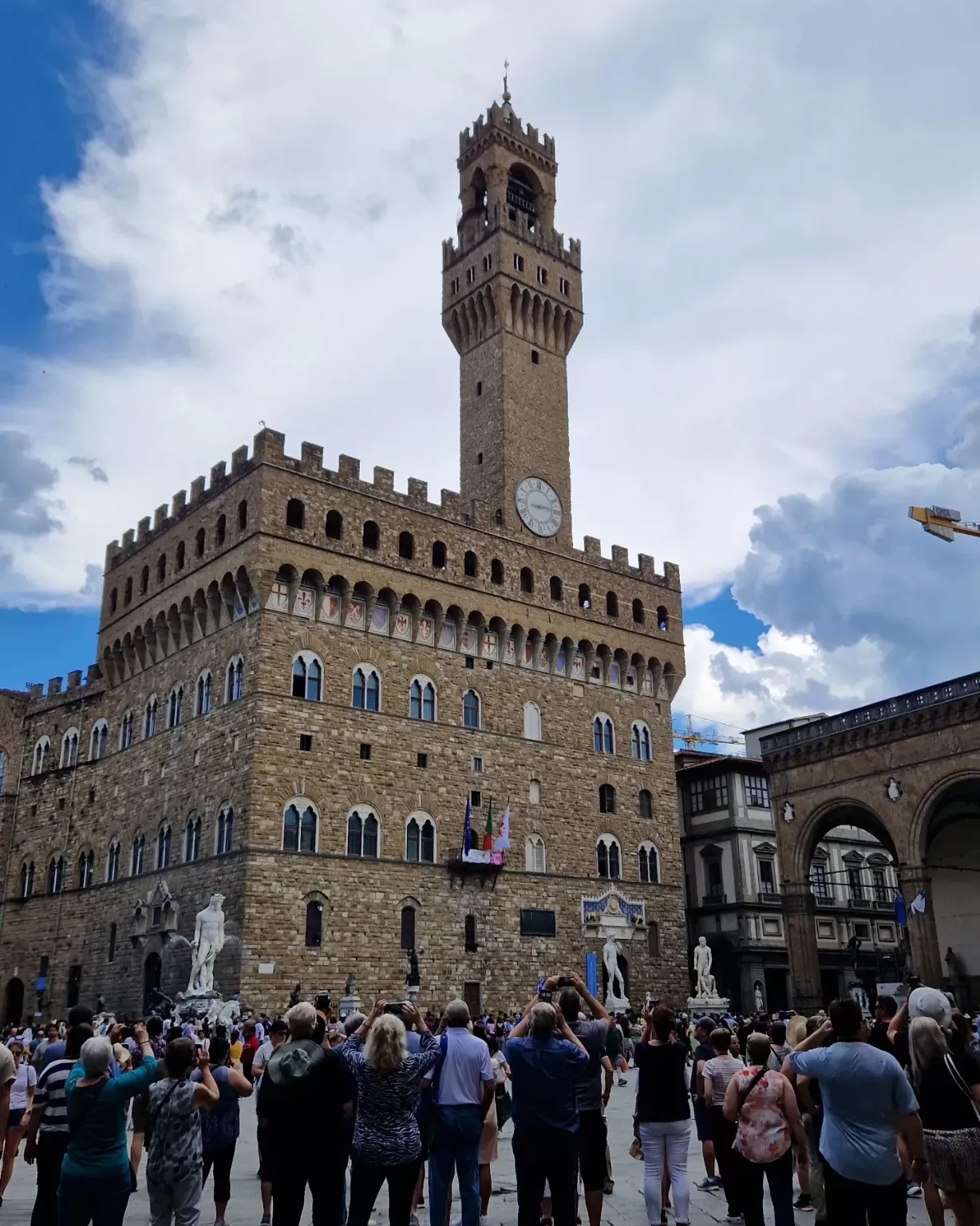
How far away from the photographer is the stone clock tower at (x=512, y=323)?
41.7 meters

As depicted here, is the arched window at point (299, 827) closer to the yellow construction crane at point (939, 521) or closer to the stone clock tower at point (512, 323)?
the stone clock tower at point (512, 323)

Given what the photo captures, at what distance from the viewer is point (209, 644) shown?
1367 inches

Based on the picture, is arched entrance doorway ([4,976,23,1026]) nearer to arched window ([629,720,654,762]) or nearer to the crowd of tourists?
arched window ([629,720,654,762])

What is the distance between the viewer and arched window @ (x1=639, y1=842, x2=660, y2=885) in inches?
1578

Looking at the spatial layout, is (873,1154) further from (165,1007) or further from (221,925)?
(165,1007)

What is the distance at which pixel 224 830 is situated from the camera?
3170cm

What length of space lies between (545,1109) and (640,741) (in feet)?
116

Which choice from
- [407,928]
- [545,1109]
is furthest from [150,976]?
[545,1109]

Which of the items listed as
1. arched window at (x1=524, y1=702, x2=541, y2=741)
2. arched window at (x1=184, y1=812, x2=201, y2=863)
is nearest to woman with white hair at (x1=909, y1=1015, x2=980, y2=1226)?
arched window at (x1=184, y1=812, x2=201, y2=863)

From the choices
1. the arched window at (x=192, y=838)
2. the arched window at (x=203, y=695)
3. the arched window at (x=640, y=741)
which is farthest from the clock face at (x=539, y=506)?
the arched window at (x=192, y=838)

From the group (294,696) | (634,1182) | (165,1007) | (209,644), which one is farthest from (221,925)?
(634,1182)

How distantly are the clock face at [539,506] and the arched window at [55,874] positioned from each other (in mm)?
20492

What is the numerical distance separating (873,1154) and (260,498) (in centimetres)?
2924

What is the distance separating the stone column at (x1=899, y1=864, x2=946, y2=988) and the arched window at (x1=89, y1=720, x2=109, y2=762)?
88.2 ft
